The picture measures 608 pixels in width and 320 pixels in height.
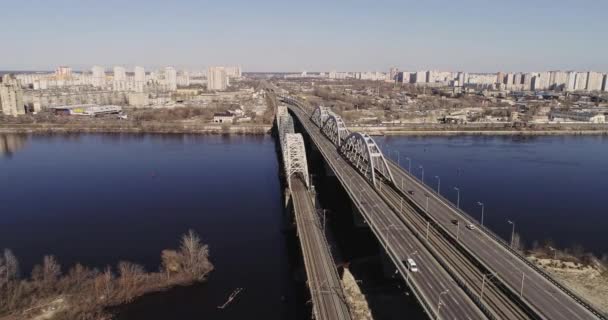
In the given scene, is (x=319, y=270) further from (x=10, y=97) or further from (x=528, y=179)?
(x=10, y=97)

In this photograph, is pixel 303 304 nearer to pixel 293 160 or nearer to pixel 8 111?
pixel 293 160

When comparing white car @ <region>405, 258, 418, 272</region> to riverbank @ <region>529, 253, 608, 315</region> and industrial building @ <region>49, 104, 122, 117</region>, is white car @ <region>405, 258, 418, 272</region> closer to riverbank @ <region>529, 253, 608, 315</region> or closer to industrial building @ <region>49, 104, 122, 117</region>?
riverbank @ <region>529, 253, 608, 315</region>

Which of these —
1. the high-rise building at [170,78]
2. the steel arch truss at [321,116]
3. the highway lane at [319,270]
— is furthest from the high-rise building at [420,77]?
the highway lane at [319,270]

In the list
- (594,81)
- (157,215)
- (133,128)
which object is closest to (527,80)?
(594,81)

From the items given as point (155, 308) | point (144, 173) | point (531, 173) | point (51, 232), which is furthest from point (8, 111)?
point (531, 173)

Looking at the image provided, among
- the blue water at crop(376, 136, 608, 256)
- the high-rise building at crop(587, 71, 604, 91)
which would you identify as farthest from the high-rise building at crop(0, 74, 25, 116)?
the high-rise building at crop(587, 71, 604, 91)

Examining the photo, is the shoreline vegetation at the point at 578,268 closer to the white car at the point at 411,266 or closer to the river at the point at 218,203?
the river at the point at 218,203
